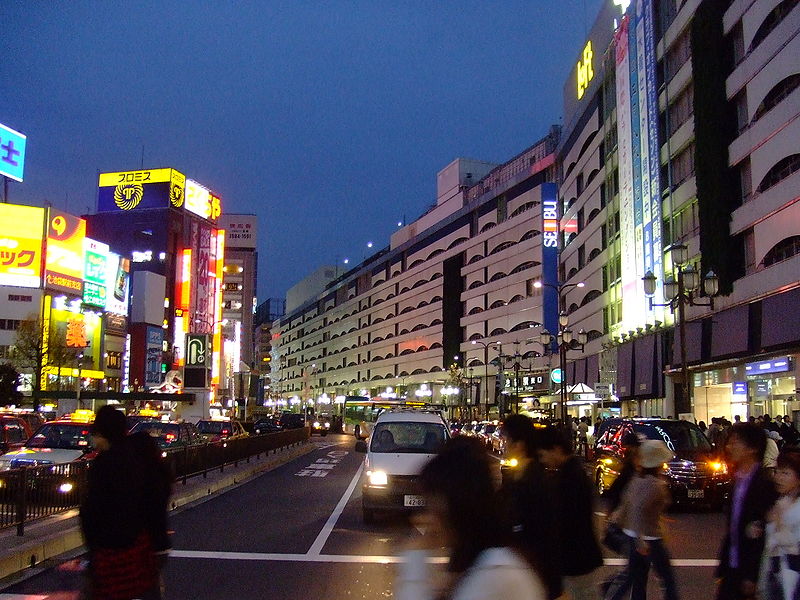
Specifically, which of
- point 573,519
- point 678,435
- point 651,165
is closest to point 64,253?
point 651,165

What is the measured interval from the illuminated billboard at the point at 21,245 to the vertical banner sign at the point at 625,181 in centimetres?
4813

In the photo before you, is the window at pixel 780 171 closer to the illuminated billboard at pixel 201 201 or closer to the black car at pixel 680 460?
the black car at pixel 680 460

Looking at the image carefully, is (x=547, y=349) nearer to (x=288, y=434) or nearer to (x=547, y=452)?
(x=288, y=434)

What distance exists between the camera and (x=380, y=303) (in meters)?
124

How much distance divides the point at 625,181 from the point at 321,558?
39.0 m

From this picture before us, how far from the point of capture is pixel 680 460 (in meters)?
17.5

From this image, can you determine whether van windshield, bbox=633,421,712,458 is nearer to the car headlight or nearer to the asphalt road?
the asphalt road

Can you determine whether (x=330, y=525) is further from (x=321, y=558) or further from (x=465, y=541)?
(x=465, y=541)

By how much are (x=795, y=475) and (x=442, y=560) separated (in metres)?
3.54

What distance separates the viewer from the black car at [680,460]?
17141 mm

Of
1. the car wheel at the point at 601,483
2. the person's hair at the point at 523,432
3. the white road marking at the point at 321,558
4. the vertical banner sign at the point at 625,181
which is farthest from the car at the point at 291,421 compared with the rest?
the person's hair at the point at 523,432

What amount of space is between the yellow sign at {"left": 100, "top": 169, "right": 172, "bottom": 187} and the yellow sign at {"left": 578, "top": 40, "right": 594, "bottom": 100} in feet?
193

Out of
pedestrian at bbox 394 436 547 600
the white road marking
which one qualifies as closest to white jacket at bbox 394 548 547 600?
pedestrian at bbox 394 436 547 600

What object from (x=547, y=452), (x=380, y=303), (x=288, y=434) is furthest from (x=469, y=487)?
(x=380, y=303)
